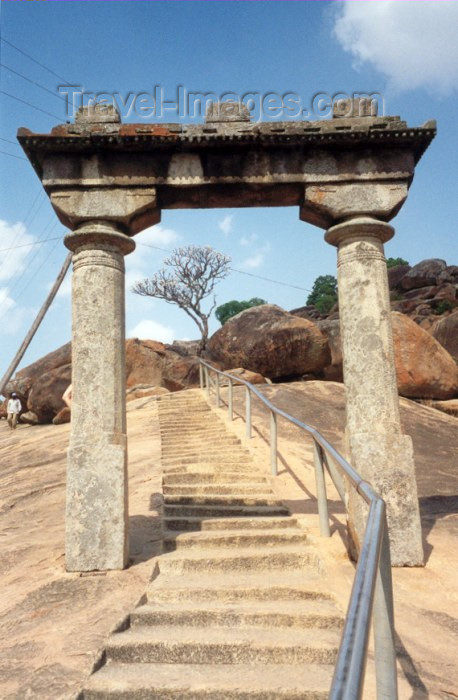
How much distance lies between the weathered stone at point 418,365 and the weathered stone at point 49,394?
1045 cm

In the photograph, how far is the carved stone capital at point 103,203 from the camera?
14.6 ft

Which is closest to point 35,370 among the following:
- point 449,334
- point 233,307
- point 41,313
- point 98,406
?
point 41,313

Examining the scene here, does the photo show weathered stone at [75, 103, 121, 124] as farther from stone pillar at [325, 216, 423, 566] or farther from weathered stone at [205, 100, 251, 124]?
stone pillar at [325, 216, 423, 566]

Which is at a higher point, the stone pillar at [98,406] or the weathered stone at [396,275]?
the weathered stone at [396,275]

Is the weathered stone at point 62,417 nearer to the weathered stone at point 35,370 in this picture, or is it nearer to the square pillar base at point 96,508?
the weathered stone at point 35,370

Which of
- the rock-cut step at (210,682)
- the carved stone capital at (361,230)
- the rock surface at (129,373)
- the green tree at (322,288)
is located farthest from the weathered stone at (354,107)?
→ the green tree at (322,288)

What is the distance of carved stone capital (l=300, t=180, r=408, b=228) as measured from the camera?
457cm

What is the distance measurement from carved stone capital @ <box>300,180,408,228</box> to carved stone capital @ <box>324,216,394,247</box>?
0.25ft

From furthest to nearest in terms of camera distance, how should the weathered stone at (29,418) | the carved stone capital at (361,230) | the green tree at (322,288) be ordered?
the green tree at (322,288)
the weathered stone at (29,418)
the carved stone capital at (361,230)

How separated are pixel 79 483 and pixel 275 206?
9.95 feet

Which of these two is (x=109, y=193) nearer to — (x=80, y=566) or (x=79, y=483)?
(x=79, y=483)

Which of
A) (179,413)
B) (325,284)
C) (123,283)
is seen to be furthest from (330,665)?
(325,284)

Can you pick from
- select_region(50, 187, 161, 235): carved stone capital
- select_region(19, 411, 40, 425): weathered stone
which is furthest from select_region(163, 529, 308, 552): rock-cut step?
select_region(19, 411, 40, 425): weathered stone

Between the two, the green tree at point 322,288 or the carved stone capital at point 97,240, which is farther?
the green tree at point 322,288
